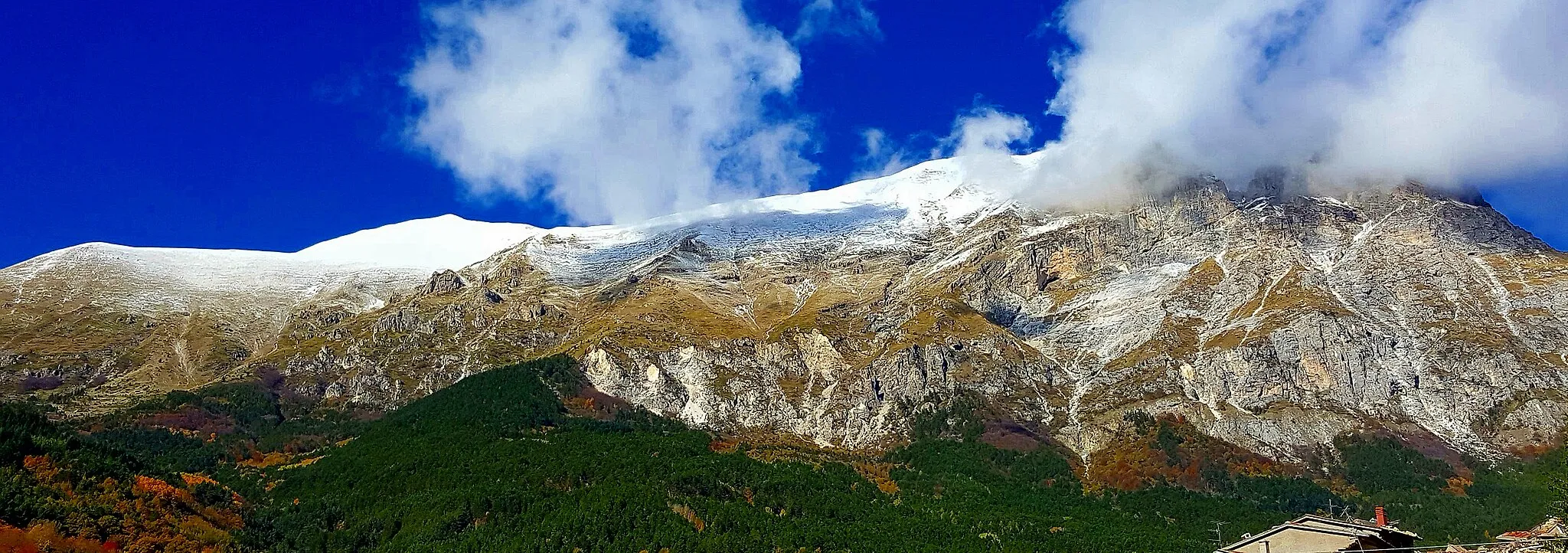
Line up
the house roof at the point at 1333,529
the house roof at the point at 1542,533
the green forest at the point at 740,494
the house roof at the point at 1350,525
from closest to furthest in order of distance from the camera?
the house roof at the point at 1542,533, the house roof at the point at 1333,529, the house roof at the point at 1350,525, the green forest at the point at 740,494

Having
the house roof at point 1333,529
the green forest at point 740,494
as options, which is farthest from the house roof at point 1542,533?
the green forest at point 740,494

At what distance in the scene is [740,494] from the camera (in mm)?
171875

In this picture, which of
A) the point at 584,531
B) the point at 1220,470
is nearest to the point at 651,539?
the point at 584,531

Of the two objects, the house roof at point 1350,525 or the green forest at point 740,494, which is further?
the green forest at point 740,494

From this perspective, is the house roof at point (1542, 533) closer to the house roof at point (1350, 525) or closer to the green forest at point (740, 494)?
the house roof at point (1350, 525)

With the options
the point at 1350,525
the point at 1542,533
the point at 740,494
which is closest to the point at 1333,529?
the point at 1350,525

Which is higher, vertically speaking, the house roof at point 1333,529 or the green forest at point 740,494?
the green forest at point 740,494

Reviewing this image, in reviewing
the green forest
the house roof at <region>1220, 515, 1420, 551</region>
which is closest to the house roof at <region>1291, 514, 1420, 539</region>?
the house roof at <region>1220, 515, 1420, 551</region>

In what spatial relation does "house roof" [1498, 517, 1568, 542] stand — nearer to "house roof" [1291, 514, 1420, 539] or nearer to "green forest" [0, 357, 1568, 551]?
"house roof" [1291, 514, 1420, 539]

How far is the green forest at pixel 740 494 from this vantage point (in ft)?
488

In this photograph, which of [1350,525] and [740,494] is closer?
[1350,525]

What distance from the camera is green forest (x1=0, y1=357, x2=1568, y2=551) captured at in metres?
149

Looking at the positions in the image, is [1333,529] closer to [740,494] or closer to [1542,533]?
[1542,533]

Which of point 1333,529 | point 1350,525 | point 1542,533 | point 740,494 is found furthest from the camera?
point 740,494
